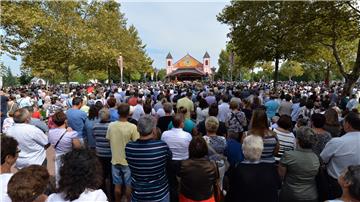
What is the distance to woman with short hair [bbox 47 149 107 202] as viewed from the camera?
2752 mm

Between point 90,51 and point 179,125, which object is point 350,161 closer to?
point 179,125

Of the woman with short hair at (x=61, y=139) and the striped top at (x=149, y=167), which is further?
the woman with short hair at (x=61, y=139)

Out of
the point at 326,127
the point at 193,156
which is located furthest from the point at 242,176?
the point at 326,127

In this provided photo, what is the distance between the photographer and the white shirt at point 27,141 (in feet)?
16.8

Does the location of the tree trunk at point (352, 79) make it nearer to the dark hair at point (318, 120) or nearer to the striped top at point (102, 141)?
the dark hair at point (318, 120)

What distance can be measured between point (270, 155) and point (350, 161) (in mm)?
1065

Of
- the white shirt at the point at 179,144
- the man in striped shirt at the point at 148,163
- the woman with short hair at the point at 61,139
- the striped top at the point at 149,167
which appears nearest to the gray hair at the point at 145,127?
the man in striped shirt at the point at 148,163

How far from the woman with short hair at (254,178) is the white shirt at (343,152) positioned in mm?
1027

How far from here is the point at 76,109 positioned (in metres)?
7.70

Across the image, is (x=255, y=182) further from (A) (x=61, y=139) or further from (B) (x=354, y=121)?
(A) (x=61, y=139)

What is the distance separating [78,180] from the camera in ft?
9.07

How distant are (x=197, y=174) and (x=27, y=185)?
2.02 meters

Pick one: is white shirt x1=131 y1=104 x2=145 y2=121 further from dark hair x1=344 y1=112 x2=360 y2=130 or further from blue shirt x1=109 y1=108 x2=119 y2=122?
dark hair x1=344 y1=112 x2=360 y2=130

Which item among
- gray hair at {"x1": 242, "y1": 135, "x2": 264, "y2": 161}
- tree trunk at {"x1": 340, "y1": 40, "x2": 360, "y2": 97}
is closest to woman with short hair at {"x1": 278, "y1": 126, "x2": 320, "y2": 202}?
gray hair at {"x1": 242, "y1": 135, "x2": 264, "y2": 161}
